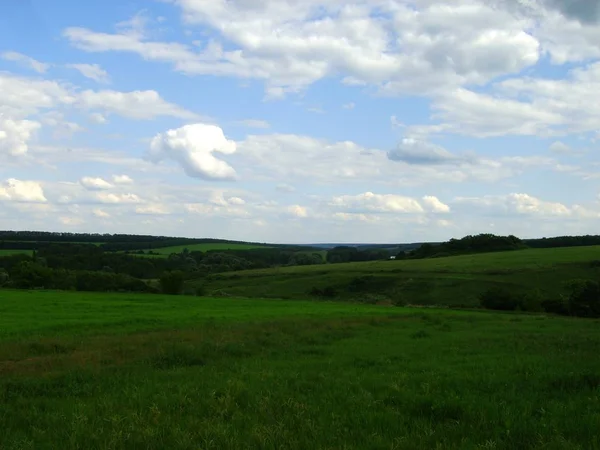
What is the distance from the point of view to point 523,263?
10269cm

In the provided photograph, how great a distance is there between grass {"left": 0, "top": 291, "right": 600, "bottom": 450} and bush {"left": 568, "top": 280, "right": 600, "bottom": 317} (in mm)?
47156

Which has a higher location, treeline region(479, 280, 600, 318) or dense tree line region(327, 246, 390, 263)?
dense tree line region(327, 246, 390, 263)

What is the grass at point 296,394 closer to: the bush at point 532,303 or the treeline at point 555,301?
the treeline at point 555,301

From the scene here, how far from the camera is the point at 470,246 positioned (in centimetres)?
15250

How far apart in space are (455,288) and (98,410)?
82.7 metres

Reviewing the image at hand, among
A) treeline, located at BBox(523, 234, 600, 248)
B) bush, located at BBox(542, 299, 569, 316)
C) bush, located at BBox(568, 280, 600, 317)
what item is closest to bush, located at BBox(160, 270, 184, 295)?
bush, located at BBox(542, 299, 569, 316)

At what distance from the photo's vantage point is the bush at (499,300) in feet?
232

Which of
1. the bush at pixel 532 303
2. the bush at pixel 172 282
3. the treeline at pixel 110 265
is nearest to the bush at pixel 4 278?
the treeline at pixel 110 265

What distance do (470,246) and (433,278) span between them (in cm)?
6307

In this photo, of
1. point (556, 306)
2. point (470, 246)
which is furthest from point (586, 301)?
point (470, 246)

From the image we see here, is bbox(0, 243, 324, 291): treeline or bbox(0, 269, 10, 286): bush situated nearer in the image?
bbox(0, 243, 324, 291): treeline

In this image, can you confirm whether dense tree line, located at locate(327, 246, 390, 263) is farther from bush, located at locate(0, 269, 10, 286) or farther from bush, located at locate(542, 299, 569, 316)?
bush, located at locate(0, 269, 10, 286)

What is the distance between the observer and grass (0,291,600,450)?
7.53m

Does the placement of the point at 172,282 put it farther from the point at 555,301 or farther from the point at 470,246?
the point at 470,246
